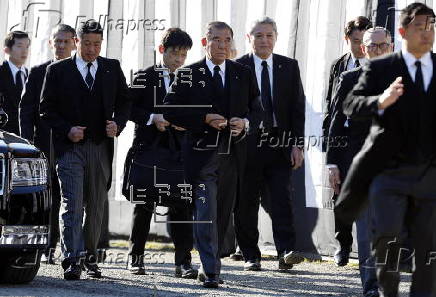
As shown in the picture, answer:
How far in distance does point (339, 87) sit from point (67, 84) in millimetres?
2284

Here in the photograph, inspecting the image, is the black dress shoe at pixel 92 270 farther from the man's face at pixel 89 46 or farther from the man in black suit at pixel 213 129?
the man's face at pixel 89 46

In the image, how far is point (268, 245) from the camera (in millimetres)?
13797

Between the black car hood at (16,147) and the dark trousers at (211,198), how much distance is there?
3.95 feet

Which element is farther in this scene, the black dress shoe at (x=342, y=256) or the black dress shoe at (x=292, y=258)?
the black dress shoe at (x=342, y=256)

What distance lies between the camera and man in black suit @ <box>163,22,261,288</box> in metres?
10.1

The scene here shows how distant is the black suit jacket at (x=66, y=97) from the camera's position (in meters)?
10.8

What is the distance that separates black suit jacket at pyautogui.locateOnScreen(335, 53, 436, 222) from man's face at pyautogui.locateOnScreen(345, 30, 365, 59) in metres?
3.83

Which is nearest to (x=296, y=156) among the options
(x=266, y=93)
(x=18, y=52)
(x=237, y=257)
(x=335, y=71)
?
(x=266, y=93)

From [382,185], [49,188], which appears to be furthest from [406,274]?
[382,185]

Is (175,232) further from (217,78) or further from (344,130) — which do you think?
(344,130)

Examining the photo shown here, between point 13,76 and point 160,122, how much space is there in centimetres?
273

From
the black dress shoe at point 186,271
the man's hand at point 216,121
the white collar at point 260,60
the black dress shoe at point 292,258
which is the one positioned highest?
the white collar at point 260,60

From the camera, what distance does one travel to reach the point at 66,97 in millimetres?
10867

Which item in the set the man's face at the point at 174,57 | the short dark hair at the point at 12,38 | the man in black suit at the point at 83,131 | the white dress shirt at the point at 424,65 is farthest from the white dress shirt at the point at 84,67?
the white dress shirt at the point at 424,65
